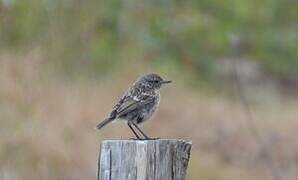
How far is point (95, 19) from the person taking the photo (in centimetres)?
1650

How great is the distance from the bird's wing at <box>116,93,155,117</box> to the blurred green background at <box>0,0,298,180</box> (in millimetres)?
2115

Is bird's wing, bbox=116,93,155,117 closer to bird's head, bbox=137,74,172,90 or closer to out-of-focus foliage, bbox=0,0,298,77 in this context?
bird's head, bbox=137,74,172,90

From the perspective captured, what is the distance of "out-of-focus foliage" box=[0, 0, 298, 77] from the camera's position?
586 inches

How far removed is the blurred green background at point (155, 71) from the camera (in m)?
12.7

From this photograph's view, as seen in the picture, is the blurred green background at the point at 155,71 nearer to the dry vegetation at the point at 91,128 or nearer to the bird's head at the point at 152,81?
the dry vegetation at the point at 91,128

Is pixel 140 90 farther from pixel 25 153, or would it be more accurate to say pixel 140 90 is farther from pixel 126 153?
pixel 25 153

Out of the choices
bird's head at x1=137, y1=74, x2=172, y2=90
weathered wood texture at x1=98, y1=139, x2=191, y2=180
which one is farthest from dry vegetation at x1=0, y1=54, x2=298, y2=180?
weathered wood texture at x1=98, y1=139, x2=191, y2=180

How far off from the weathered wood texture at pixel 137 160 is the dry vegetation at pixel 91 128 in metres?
6.04

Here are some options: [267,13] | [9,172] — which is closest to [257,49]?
[267,13]

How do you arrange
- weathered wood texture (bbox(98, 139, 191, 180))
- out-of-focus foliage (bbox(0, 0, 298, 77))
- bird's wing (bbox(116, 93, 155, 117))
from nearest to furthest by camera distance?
weathered wood texture (bbox(98, 139, 191, 180)), bird's wing (bbox(116, 93, 155, 117)), out-of-focus foliage (bbox(0, 0, 298, 77))

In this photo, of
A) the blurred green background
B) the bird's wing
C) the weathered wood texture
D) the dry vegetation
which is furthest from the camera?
the blurred green background

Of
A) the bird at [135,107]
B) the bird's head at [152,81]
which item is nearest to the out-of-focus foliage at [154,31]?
the bird's head at [152,81]

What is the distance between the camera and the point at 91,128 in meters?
13.3

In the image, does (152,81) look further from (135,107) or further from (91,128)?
(91,128)
